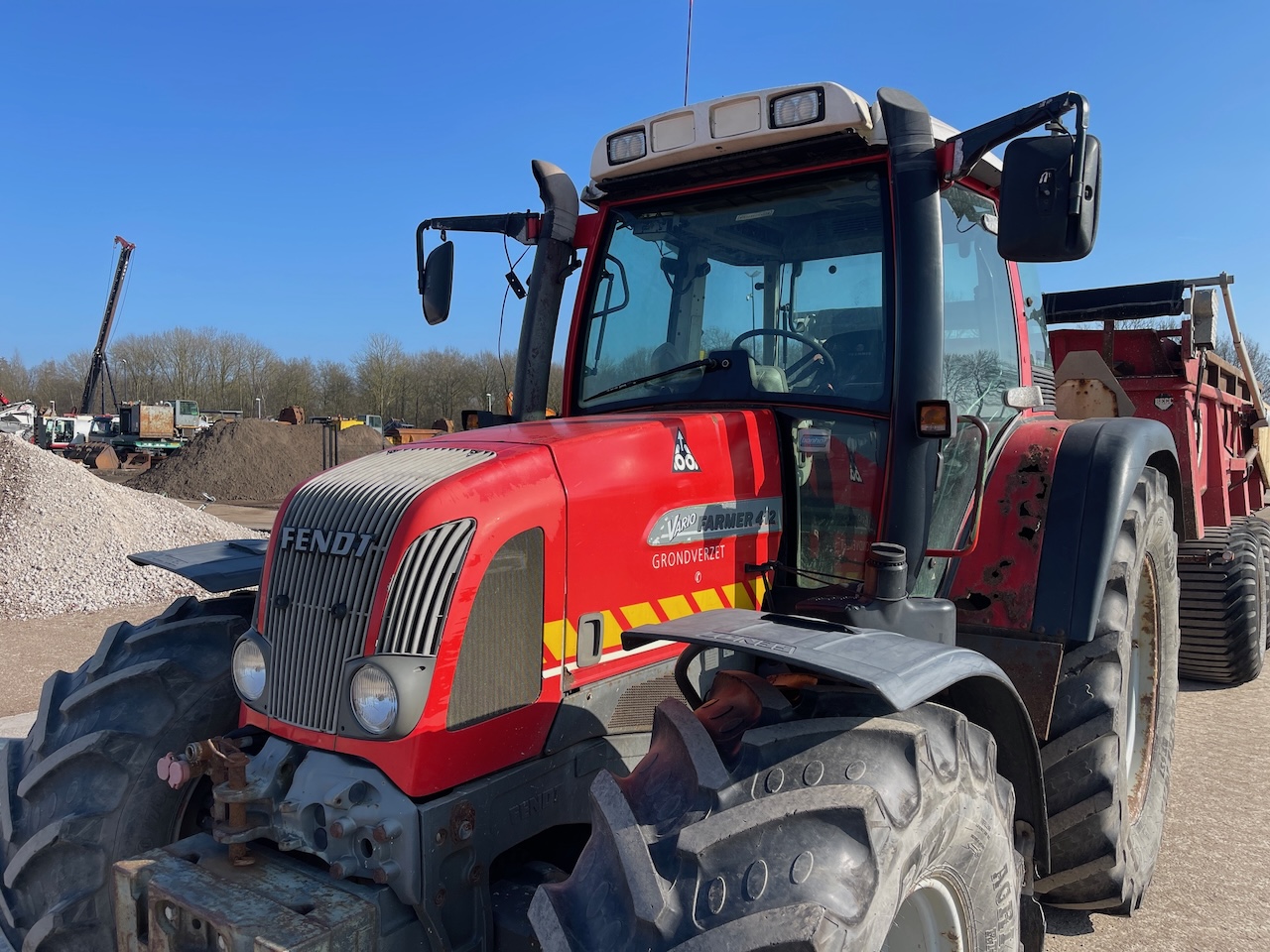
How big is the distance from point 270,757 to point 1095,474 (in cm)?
271

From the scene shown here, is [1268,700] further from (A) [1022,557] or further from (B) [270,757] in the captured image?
(B) [270,757]

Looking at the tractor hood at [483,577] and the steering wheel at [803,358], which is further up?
the steering wheel at [803,358]

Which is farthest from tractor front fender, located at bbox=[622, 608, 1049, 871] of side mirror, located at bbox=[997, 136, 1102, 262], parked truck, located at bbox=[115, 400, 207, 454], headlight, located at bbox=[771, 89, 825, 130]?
parked truck, located at bbox=[115, 400, 207, 454]

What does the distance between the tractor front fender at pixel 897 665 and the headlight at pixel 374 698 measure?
0.58 metres

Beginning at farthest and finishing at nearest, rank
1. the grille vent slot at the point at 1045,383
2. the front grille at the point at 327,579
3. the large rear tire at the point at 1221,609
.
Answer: the large rear tire at the point at 1221,609, the grille vent slot at the point at 1045,383, the front grille at the point at 327,579

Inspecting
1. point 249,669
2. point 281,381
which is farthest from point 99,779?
point 281,381

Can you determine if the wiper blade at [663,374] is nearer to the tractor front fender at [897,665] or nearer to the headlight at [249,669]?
the tractor front fender at [897,665]

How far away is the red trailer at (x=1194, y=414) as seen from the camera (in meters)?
6.20

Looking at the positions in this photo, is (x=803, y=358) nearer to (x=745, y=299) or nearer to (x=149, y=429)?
(x=745, y=299)

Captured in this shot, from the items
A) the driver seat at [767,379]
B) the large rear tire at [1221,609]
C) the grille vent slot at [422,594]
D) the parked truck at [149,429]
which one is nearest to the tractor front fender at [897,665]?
the grille vent slot at [422,594]

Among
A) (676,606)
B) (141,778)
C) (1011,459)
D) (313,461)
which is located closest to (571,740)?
(676,606)

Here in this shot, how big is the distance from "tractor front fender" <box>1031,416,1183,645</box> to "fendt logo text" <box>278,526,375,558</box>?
84.5 inches

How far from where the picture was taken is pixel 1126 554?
3.33 meters

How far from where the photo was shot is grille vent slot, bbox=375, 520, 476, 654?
2178mm
